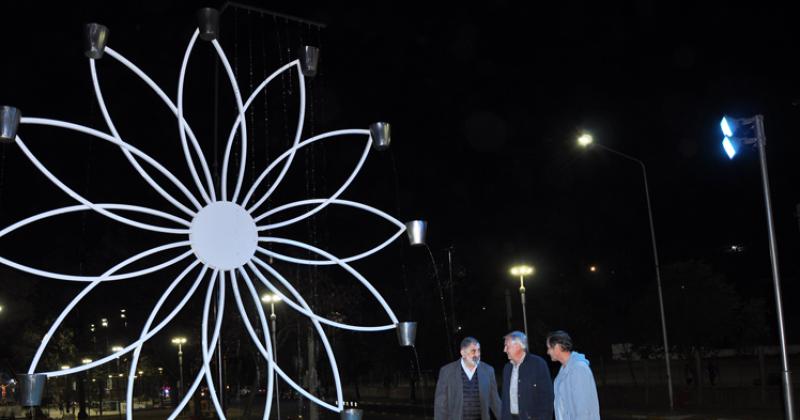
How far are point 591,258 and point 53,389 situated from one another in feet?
134

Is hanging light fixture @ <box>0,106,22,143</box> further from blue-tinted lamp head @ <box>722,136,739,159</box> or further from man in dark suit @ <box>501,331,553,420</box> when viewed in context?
blue-tinted lamp head @ <box>722,136,739,159</box>

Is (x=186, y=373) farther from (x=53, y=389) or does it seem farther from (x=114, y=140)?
(x=114, y=140)

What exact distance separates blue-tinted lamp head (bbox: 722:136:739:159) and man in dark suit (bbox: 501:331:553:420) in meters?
5.85

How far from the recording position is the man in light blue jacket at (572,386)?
25.3 feet

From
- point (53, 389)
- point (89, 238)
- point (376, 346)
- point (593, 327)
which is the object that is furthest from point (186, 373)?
point (53, 389)

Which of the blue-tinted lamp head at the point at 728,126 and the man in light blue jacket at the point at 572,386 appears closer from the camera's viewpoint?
the man in light blue jacket at the point at 572,386

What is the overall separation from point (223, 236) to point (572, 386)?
4306mm

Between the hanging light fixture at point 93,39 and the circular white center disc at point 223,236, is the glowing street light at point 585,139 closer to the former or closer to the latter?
the circular white center disc at point 223,236

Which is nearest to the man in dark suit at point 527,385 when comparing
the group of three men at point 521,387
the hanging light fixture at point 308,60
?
the group of three men at point 521,387

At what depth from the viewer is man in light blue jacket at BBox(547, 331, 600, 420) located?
25.3ft

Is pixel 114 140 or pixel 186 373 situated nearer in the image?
pixel 114 140

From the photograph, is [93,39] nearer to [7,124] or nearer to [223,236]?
[7,124]

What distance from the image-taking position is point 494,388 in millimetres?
9227

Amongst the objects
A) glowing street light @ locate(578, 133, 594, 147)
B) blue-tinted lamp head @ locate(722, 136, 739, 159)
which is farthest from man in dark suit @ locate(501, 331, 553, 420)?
glowing street light @ locate(578, 133, 594, 147)
